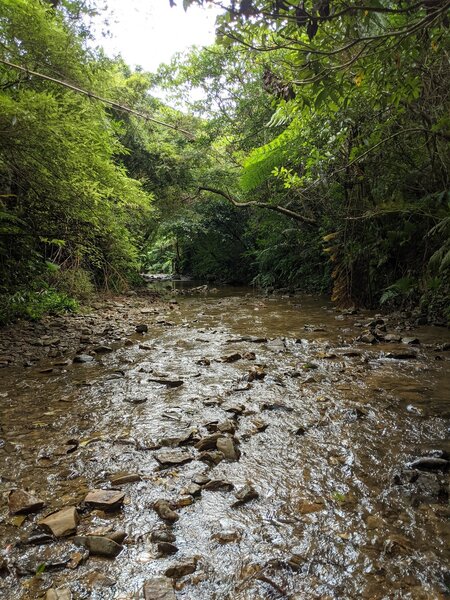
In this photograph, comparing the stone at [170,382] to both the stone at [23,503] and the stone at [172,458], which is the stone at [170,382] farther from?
the stone at [23,503]

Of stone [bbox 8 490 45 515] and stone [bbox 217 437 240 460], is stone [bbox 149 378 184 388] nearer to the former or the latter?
stone [bbox 217 437 240 460]

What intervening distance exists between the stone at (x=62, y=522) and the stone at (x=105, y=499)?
0.31ft

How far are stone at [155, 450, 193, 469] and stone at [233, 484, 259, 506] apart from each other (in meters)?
0.42

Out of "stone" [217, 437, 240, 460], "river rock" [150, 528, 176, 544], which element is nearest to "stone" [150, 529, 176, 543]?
"river rock" [150, 528, 176, 544]

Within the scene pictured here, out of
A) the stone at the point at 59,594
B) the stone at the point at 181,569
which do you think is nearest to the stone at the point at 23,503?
the stone at the point at 59,594

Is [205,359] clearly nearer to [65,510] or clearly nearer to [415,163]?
[65,510]

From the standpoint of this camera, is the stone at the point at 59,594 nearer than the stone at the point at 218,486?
Yes

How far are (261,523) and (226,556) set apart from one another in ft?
0.80

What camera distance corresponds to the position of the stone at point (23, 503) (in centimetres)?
175

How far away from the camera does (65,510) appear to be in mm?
Result: 1746

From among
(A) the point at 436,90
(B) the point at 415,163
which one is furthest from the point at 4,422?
(B) the point at 415,163

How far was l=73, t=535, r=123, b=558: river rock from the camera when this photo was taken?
1.51m

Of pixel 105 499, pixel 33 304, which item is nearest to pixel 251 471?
pixel 105 499

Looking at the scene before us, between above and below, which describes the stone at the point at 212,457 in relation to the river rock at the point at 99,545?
below
